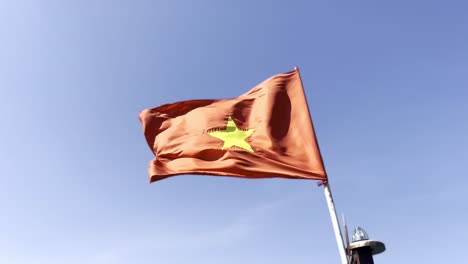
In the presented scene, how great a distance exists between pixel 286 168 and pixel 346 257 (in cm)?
255

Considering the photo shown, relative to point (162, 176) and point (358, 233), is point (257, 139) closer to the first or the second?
point (162, 176)

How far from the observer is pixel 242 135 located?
11.8 meters

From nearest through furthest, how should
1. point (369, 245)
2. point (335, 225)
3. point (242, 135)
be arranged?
point (335, 225)
point (242, 135)
point (369, 245)

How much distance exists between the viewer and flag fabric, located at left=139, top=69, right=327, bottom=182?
10438 mm

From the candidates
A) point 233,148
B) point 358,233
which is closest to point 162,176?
point 233,148

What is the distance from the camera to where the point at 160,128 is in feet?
41.3

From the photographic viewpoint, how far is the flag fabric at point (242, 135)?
10.4 m

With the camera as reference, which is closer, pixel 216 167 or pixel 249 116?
pixel 216 167

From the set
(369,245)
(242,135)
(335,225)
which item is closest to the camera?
(335,225)

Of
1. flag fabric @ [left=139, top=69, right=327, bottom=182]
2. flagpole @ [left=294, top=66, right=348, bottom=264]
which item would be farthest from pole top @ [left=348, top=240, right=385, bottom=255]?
flagpole @ [left=294, top=66, right=348, bottom=264]

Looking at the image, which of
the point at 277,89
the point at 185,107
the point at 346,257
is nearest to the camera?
the point at 346,257

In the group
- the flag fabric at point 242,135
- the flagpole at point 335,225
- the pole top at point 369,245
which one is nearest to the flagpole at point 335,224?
the flagpole at point 335,225

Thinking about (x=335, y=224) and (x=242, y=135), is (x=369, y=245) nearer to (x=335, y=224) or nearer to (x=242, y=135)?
(x=242, y=135)

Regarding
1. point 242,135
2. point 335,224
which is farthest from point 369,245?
point 335,224
